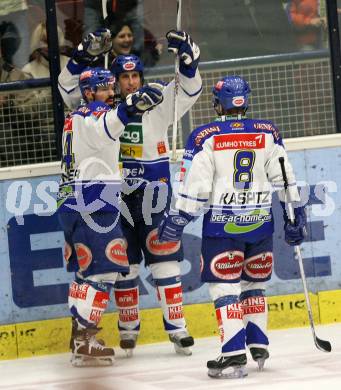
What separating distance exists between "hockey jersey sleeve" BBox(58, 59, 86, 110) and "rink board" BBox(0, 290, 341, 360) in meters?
1.33

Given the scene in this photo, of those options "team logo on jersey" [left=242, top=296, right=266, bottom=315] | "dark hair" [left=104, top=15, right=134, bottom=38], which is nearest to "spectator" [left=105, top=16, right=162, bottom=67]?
"dark hair" [left=104, top=15, right=134, bottom=38]

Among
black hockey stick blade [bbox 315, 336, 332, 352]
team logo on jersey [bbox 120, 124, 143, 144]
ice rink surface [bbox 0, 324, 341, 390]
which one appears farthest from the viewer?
team logo on jersey [bbox 120, 124, 143, 144]

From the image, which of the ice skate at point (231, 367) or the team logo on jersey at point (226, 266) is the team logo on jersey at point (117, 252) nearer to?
the team logo on jersey at point (226, 266)

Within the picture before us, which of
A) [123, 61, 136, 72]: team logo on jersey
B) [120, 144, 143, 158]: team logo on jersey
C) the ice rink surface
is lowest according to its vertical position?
the ice rink surface

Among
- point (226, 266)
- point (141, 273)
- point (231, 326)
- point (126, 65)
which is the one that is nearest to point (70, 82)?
point (126, 65)

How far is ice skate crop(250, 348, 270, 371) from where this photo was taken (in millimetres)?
5215

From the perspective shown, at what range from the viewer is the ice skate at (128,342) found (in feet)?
20.1

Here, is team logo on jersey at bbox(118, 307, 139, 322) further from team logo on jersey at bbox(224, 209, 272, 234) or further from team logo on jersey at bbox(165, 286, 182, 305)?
team logo on jersey at bbox(224, 209, 272, 234)

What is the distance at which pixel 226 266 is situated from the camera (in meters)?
5.11

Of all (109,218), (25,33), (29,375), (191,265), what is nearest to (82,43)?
(25,33)

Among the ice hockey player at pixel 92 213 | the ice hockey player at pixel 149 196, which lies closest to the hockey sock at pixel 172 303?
the ice hockey player at pixel 149 196

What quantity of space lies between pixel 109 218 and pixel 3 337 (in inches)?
44.6

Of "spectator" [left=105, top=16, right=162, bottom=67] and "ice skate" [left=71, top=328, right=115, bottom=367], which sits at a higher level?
"spectator" [left=105, top=16, right=162, bottom=67]

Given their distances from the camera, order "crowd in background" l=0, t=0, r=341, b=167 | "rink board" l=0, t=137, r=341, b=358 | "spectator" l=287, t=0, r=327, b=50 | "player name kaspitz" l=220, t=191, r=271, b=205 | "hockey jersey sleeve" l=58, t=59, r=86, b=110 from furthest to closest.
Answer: "spectator" l=287, t=0, r=327, b=50 < "crowd in background" l=0, t=0, r=341, b=167 < "rink board" l=0, t=137, r=341, b=358 < "hockey jersey sleeve" l=58, t=59, r=86, b=110 < "player name kaspitz" l=220, t=191, r=271, b=205
